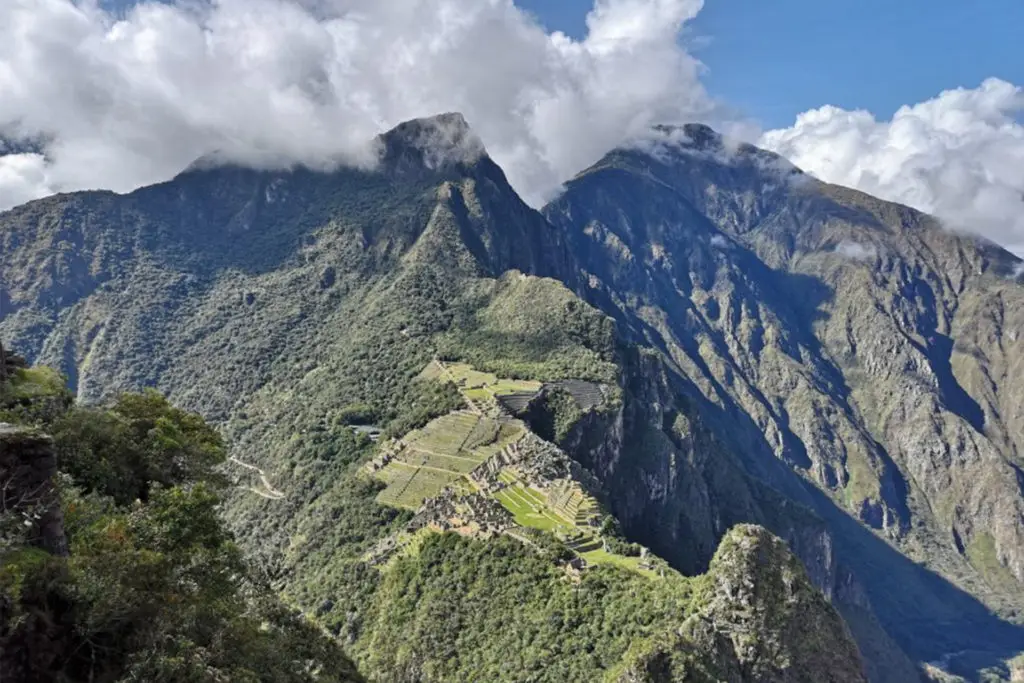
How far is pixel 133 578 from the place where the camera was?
71.8 ft

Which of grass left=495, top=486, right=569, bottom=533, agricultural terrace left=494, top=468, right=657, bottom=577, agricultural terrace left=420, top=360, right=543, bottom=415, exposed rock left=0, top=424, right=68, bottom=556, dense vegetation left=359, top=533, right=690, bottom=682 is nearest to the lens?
exposed rock left=0, top=424, right=68, bottom=556

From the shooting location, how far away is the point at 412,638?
81.4 m

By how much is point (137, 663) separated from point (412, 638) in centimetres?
6514

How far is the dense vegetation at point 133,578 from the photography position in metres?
19.8

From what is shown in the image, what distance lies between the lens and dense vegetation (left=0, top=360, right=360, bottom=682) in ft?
65.1

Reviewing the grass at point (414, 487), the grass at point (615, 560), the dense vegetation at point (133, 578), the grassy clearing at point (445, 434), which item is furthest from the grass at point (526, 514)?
the dense vegetation at point (133, 578)

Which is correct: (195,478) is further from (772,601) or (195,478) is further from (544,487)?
(544,487)

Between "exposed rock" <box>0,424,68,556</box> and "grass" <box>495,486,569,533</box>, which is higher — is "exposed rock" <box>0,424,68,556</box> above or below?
below

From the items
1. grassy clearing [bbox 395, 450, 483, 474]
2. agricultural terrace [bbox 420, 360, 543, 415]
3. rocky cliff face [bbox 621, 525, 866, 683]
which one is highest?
agricultural terrace [bbox 420, 360, 543, 415]

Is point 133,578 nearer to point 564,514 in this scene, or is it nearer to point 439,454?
point 564,514

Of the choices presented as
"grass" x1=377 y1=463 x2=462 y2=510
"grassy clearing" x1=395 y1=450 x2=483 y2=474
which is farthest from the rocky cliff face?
"grassy clearing" x1=395 y1=450 x2=483 y2=474

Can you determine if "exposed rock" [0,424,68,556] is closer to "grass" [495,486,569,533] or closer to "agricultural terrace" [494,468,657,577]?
"agricultural terrace" [494,468,657,577]

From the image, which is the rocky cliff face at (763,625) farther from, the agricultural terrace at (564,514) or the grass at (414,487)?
the grass at (414,487)

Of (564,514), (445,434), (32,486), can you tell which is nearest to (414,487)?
(445,434)
